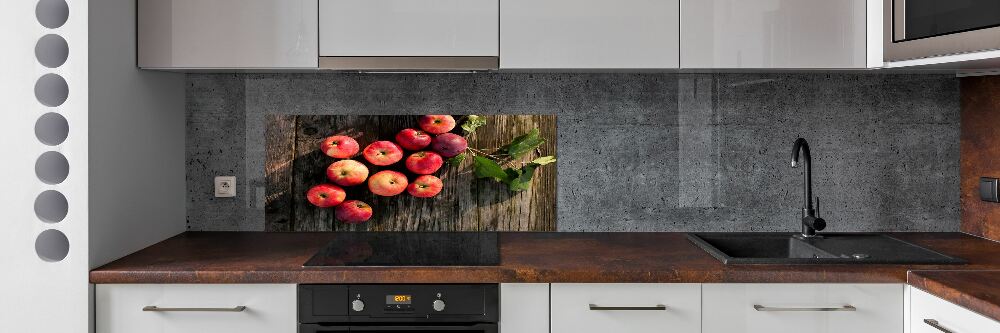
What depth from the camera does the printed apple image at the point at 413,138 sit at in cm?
241

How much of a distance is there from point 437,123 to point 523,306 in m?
0.81

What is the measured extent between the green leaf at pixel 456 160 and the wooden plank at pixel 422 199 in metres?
0.01

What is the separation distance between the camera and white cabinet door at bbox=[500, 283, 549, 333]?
1.81m

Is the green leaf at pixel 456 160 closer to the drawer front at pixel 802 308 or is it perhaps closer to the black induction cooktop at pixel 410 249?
the black induction cooktop at pixel 410 249

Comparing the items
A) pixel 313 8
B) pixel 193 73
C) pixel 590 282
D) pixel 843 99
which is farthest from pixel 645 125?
pixel 193 73

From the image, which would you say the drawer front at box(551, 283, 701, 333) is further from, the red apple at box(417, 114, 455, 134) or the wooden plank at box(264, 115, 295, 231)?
the wooden plank at box(264, 115, 295, 231)

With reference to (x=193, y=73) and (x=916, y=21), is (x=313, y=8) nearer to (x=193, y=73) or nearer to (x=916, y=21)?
(x=193, y=73)

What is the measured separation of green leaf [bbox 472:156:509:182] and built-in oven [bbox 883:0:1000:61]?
1.15 metres

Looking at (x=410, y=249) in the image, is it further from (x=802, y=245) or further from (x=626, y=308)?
(x=802, y=245)

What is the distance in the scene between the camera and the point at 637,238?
2.29 meters

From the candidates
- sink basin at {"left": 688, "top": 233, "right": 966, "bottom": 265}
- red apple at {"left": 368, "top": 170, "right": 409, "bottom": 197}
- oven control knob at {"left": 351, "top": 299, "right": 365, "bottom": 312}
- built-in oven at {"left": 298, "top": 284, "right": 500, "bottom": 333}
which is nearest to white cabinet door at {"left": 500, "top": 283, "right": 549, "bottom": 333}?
built-in oven at {"left": 298, "top": 284, "right": 500, "bottom": 333}

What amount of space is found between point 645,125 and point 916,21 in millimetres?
817

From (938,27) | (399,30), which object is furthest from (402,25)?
(938,27)
